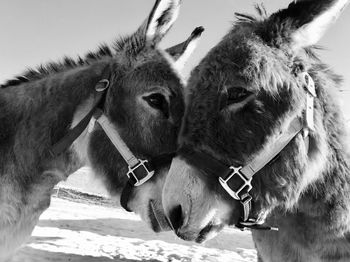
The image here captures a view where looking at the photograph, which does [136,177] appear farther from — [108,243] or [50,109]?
[108,243]

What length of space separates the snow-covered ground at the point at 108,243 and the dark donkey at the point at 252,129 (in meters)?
4.57

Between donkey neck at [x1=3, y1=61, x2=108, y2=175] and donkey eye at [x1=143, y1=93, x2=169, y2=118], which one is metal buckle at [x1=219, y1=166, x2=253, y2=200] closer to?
donkey eye at [x1=143, y1=93, x2=169, y2=118]

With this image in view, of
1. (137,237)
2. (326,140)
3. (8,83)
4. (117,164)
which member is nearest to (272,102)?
(326,140)

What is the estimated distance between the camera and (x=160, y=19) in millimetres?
3039

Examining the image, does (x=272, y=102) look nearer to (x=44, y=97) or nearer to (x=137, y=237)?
(x=44, y=97)

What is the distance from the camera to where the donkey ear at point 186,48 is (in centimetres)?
352

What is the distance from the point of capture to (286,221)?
8.58ft

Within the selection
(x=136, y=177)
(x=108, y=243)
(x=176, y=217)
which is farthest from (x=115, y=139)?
(x=108, y=243)

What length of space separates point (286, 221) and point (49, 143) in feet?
6.85

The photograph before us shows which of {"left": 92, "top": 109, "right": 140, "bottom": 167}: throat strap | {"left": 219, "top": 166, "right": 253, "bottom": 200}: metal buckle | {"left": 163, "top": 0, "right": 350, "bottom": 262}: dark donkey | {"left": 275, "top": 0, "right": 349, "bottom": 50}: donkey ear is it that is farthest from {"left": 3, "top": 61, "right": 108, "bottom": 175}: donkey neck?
{"left": 275, "top": 0, "right": 349, "bottom": 50}: donkey ear

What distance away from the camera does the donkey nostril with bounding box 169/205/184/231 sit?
2.03m

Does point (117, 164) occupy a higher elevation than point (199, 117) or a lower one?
lower

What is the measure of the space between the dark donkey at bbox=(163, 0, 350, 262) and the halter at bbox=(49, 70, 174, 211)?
0.64 m

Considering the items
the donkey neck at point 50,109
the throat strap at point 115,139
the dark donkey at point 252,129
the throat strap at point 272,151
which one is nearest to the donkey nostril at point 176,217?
the dark donkey at point 252,129
